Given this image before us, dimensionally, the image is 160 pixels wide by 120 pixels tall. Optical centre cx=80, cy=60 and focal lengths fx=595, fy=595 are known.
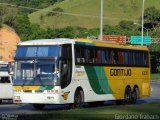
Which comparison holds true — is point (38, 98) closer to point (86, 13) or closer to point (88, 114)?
point (88, 114)

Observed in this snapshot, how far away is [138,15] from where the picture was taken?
183 meters

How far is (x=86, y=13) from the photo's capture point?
595 feet

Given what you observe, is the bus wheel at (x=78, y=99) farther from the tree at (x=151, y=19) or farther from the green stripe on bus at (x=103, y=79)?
the tree at (x=151, y=19)

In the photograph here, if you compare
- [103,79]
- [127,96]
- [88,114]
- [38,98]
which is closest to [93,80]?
[103,79]

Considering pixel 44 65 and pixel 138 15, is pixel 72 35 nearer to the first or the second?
pixel 138 15

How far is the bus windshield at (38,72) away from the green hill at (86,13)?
143 m

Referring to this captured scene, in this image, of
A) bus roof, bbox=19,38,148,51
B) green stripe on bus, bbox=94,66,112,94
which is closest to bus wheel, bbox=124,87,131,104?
green stripe on bus, bbox=94,66,112,94

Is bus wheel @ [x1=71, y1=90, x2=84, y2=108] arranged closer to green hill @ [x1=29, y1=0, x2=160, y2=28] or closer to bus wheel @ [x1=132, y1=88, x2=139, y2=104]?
bus wheel @ [x1=132, y1=88, x2=139, y2=104]

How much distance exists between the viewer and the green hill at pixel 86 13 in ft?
574

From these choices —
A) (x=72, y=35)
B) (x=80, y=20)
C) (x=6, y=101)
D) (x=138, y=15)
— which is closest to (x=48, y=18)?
(x=80, y=20)

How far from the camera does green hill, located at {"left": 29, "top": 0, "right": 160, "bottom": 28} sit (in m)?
175

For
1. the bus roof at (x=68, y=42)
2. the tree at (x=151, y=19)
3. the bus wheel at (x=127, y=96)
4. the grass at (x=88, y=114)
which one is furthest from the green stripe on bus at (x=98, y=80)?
the tree at (x=151, y=19)

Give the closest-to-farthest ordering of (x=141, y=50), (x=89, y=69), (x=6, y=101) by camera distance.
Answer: (x=89, y=69) < (x=141, y=50) < (x=6, y=101)

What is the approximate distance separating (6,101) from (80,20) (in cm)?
14062
